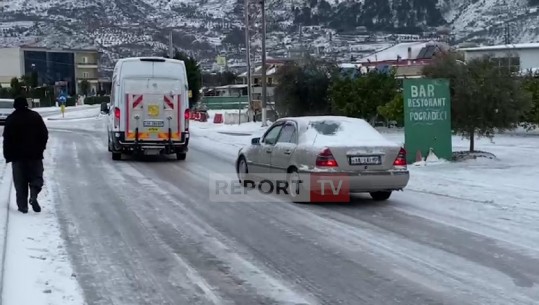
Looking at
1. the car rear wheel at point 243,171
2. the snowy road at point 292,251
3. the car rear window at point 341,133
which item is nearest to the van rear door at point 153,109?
the car rear wheel at point 243,171

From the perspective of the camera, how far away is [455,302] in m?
7.06

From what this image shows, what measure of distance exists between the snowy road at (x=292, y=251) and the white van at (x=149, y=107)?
670 cm

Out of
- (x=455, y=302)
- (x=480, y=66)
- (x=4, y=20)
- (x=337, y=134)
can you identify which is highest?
(x=4, y=20)

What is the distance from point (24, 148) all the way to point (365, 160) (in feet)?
17.1

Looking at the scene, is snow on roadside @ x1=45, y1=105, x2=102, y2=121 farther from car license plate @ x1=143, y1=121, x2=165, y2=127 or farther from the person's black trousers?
the person's black trousers

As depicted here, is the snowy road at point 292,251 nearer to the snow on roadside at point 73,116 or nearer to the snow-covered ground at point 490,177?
the snow-covered ground at point 490,177

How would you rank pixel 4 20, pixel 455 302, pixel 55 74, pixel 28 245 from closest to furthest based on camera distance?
1. pixel 455 302
2. pixel 28 245
3. pixel 55 74
4. pixel 4 20

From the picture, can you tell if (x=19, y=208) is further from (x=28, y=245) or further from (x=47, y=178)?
(x=47, y=178)

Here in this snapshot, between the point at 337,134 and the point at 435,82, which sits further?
the point at 435,82

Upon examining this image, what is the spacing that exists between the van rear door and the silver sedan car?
7699 millimetres

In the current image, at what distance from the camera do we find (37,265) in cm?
836

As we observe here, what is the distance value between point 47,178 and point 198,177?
3210 millimetres

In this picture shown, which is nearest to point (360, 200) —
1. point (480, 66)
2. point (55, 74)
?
point (480, 66)

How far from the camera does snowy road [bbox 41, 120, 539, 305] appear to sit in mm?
7422
